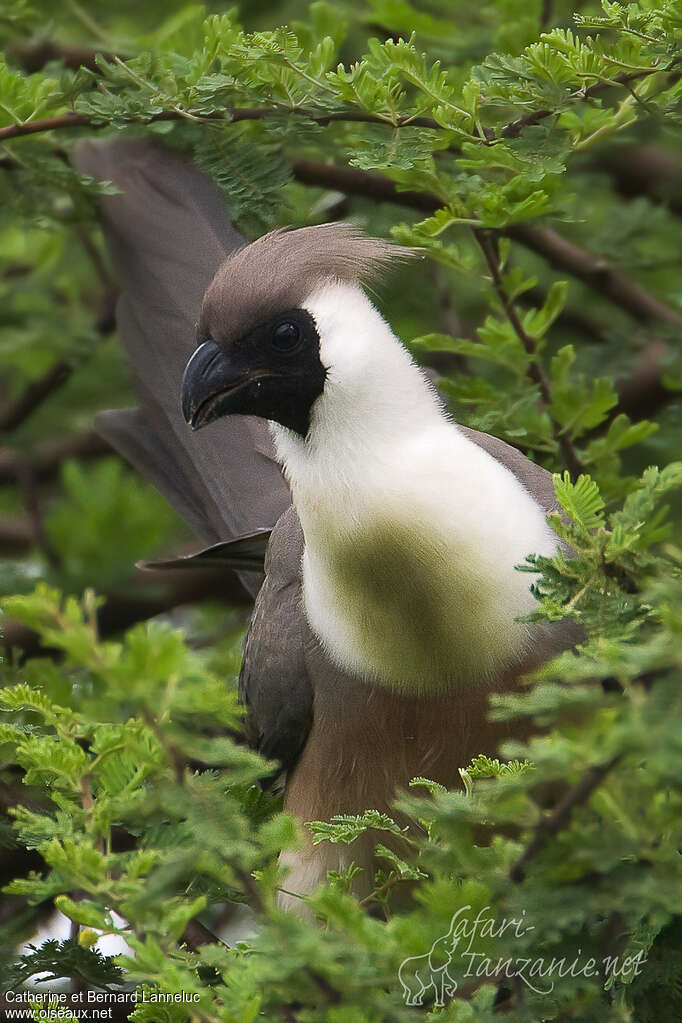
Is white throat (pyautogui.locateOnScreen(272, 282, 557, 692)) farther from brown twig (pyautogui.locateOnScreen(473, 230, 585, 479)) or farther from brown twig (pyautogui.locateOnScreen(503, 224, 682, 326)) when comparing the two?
brown twig (pyautogui.locateOnScreen(503, 224, 682, 326))

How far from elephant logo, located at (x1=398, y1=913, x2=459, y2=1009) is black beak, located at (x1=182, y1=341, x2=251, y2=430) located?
56.4 inches

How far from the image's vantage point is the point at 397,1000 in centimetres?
157

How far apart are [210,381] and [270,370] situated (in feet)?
0.43

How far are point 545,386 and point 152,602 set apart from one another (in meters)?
1.73

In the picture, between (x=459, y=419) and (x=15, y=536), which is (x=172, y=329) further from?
(x=15, y=536)

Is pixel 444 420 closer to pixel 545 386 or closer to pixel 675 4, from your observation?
pixel 545 386

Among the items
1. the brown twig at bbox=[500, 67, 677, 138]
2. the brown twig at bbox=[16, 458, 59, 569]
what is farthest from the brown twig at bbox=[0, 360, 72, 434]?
the brown twig at bbox=[500, 67, 677, 138]

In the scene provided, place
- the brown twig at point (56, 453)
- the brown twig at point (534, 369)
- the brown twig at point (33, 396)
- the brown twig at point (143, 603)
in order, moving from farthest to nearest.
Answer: the brown twig at point (56, 453) < the brown twig at point (33, 396) < the brown twig at point (143, 603) < the brown twig at point (534, 369)

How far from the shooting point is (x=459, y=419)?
10.1 feet

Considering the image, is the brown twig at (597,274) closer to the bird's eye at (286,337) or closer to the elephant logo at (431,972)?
the bird's eye at (286,337)

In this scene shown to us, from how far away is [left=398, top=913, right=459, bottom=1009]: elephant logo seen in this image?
1.57 m

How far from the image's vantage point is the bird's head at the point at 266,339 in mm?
2688

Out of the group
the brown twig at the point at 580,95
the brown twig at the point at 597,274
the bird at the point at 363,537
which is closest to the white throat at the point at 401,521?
the bird at the point at 363,537

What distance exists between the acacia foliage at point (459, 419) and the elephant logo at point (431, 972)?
15 millimetres
